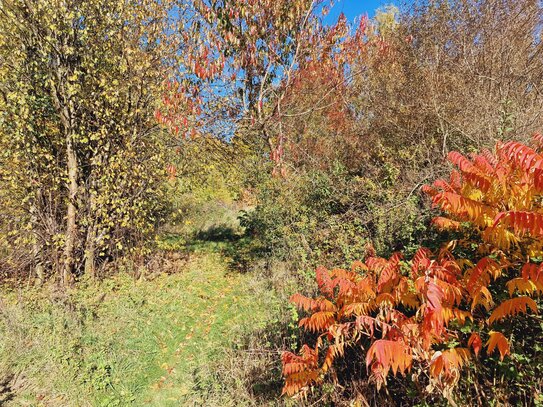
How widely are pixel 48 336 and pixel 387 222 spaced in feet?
18.4

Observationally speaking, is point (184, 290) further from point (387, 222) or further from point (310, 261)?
point (387, 222)

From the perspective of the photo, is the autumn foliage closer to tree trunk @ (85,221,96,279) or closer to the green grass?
the green grass

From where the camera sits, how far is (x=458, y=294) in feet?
8.38

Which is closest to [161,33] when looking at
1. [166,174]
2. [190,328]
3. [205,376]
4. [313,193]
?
[166,174]

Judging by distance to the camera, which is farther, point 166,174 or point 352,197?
point 166,174

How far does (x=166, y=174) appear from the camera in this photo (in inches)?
280

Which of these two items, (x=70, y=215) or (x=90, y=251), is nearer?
(x=70, y=215)

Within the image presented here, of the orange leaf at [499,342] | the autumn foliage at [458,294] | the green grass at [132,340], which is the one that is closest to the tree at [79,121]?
the green grass at [132,340]

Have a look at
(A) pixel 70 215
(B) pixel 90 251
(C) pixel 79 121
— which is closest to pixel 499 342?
(B) pixel 90 251

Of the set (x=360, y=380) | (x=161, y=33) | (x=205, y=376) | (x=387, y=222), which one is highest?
(x=161, y=33)

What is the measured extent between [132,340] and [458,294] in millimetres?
4651

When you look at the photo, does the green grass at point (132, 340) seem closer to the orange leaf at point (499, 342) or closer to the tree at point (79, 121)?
the tree at point (79, 121)

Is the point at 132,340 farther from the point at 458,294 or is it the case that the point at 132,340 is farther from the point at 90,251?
the point at 458,294

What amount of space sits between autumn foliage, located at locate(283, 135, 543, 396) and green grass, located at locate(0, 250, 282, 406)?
169cm
